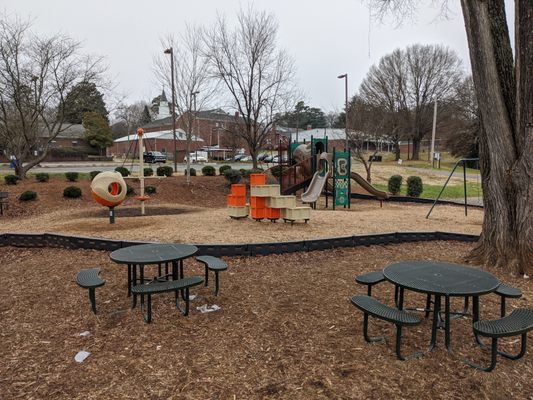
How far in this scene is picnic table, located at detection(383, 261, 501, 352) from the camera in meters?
3.05

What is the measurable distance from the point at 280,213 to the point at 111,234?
3652mm

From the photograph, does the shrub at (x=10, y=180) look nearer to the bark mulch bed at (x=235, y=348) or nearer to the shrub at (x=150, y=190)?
the shrub at (x=150, y=190)

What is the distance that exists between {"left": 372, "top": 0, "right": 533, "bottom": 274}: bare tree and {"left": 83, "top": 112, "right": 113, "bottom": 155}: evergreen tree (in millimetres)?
51104

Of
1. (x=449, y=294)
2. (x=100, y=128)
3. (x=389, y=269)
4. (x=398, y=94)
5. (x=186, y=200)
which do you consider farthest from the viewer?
(x=100, y=128)

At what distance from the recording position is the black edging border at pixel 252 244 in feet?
20.6

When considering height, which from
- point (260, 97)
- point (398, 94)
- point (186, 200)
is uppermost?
point (398, 94)

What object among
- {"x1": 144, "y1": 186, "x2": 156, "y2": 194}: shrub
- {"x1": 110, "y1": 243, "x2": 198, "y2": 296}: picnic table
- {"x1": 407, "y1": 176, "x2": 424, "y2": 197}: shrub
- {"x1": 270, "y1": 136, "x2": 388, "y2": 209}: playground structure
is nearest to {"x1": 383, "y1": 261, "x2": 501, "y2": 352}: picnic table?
{"x1": 110, "y1": 243, "x2": 198, "y2": 296}: picnic table

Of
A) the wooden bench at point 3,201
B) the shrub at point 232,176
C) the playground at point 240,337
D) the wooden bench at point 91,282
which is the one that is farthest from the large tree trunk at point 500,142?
the shrub at point 232,176

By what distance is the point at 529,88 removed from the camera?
16.2 ft

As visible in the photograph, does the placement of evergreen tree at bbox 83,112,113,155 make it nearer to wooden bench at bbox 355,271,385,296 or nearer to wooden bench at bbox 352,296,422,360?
wooden bench at bbox 355,271,385,296

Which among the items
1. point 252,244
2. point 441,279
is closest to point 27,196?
point 252,244

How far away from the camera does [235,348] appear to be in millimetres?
3291

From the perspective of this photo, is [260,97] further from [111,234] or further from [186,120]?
[111,234]

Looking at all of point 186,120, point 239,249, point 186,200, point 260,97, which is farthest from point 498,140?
point 186,120
